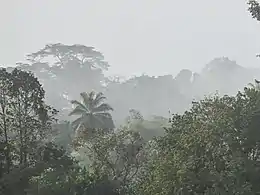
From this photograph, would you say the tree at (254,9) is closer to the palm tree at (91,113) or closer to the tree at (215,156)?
the tree at (215,156)

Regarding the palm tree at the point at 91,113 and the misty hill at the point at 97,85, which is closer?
the palm tree at the point at 91,113

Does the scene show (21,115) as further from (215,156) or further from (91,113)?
(91,113)

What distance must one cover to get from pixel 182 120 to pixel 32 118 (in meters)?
4.69


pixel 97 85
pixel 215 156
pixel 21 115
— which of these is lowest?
pixel 215 156

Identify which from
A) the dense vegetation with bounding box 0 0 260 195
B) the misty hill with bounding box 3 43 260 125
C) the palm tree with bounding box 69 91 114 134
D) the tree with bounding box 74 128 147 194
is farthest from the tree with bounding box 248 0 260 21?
the misty hill with bounding box 3 43 260 125

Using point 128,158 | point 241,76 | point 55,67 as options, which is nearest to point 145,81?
point 55,67

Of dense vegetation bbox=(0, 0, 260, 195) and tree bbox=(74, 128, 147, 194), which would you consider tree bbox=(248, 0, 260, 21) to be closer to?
dense vegetation bbox=(0, 0, 260, 195)

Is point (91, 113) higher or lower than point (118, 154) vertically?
higher

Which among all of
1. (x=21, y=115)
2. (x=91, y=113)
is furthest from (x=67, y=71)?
(x=21, y=115)

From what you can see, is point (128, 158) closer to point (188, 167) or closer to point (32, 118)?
point (32, 118)

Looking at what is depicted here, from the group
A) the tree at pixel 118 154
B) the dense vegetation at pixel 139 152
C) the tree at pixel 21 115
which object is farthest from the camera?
the tree at pixel 118 154

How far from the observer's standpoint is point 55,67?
2228 inches

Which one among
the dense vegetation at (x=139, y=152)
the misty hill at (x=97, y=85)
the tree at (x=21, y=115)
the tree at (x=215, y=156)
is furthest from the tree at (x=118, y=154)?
the misty hill at (x=97, y=85)

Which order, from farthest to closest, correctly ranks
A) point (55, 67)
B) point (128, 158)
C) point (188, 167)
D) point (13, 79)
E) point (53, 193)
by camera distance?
point (55, 67), point (128, 158), point (13, 79), point (53, 193), point (188, 167)
